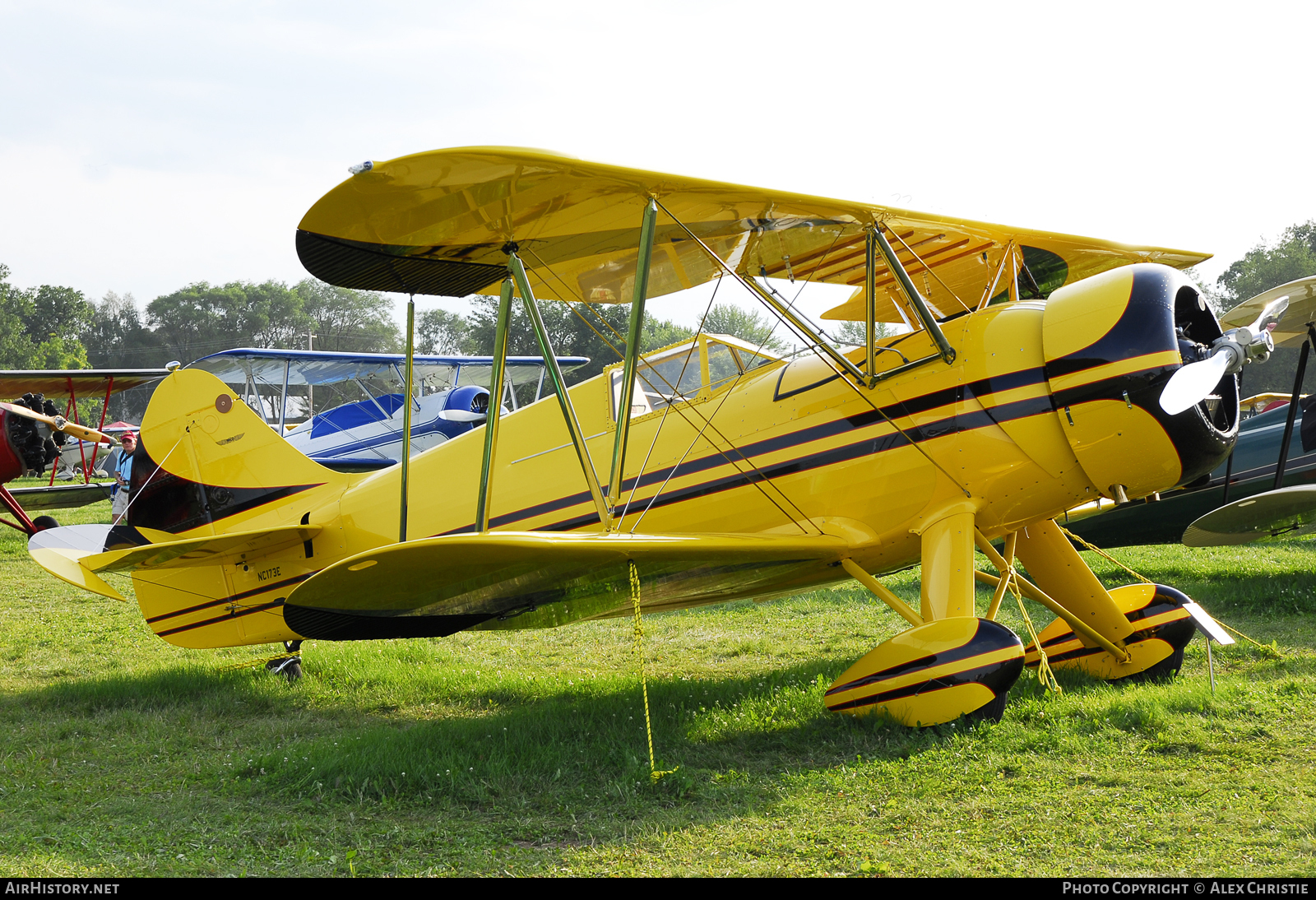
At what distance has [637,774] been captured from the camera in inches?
171

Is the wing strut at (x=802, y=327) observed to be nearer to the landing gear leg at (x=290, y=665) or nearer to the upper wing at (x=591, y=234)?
the upper wing at (x=591, y=234)

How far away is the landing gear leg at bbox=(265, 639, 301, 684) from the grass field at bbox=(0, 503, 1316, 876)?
0.29ft

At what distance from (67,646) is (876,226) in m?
7.78

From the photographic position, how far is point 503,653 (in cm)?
812

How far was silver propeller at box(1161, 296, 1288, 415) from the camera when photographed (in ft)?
14.1

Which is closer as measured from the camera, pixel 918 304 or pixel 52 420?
pixel 918 304

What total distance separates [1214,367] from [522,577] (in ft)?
11.2

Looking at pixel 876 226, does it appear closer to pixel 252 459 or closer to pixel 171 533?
pixel 252 459

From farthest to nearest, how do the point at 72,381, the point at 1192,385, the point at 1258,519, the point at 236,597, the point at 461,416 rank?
the point at 461,416
the point at 72,381
the point at 236,597
the point at 1258,519
the point at 1192,385

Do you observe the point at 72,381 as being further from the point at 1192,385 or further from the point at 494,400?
the point at 1192,385

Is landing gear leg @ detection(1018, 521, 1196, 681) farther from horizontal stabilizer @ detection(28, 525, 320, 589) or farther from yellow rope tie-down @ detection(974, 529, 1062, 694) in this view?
horizontal stabilizer @ detection(28, 525, 320, 589)

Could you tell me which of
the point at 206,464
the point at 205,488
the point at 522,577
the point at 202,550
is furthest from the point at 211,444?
the point at 522,577

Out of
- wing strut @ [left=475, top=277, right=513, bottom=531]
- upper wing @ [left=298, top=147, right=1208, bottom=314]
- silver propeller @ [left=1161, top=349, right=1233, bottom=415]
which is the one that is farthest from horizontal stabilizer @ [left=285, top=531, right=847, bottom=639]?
silver propeller @ [left=1161, top=349, right=1233, bottom=415]

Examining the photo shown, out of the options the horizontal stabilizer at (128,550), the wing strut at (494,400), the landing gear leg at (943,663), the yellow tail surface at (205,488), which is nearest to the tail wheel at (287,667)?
the yellow tail surface at (205,488)
